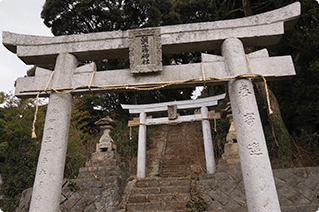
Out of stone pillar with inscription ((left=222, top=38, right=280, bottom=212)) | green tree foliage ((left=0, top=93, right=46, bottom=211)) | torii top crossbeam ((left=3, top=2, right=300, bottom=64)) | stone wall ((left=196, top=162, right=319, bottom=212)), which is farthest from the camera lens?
green tree foliage ((left=0, top=93, right=46, bottom=211))

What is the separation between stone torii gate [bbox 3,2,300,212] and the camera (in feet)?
10.5

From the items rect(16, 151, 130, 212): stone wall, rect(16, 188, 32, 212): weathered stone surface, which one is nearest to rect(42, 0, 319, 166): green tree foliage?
rect(16, 151, 130, 212): stone wall

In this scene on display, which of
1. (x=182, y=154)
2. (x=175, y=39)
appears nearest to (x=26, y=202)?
(x=175, y=39)

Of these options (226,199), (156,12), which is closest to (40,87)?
(226,199)

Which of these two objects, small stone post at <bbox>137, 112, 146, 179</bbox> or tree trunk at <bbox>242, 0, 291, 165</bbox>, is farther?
small stone post at <bbox>137, 112, 146, 179</bbox>

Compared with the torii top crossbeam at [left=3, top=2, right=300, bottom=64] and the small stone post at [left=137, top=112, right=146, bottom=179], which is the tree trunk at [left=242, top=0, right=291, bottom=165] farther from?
the small stone post at [left=137, top=112, right=146, bottom=179]

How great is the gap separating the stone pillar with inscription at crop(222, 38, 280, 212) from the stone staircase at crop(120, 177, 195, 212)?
99.1 inches

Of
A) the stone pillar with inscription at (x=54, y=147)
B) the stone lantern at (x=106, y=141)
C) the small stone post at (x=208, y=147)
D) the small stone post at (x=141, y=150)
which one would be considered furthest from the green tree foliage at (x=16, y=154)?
the small stone post at (x=208, y=147)

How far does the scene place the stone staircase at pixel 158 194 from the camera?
16.5ft

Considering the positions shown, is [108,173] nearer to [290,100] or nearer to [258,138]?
[258,138]

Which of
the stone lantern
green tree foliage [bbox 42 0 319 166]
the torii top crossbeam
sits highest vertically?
green tree foliage [bbox 42 0 319 166]

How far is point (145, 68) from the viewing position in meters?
3.56

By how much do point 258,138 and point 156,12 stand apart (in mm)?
10582

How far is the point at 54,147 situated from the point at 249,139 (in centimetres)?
290
